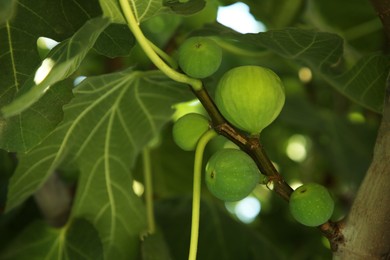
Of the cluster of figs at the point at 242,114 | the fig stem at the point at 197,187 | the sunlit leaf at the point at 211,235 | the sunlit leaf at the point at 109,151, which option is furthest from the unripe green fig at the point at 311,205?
the sunlit leaf at the point at 211,235

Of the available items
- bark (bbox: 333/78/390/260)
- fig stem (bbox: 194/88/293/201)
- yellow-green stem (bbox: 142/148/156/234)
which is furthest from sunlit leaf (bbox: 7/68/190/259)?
bark (bbox: 333/78/390/260)

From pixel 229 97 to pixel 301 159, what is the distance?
1.31 metres

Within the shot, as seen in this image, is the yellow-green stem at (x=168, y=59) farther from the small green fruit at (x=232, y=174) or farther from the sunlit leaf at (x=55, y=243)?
the sunlit leaf at (x=55, y=243)

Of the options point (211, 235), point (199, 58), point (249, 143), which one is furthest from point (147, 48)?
point (211, 235)

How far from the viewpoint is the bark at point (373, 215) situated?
803 millimetres

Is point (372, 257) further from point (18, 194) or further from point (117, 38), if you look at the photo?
point (18, 194)

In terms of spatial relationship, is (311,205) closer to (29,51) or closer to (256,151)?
(256,151)

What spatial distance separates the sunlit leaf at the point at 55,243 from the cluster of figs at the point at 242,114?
405 mm

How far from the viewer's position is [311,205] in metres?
0.80

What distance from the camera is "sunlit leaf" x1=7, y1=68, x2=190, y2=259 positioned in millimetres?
1112

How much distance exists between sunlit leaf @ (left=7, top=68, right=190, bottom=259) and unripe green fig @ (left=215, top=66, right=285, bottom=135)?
0.30 m

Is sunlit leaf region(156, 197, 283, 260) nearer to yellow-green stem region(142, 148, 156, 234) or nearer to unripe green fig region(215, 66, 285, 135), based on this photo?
yellow-green stem region(142, 148, 156, 234)

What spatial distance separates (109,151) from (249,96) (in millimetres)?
476

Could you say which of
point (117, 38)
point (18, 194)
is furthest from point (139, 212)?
point (117, 38)
